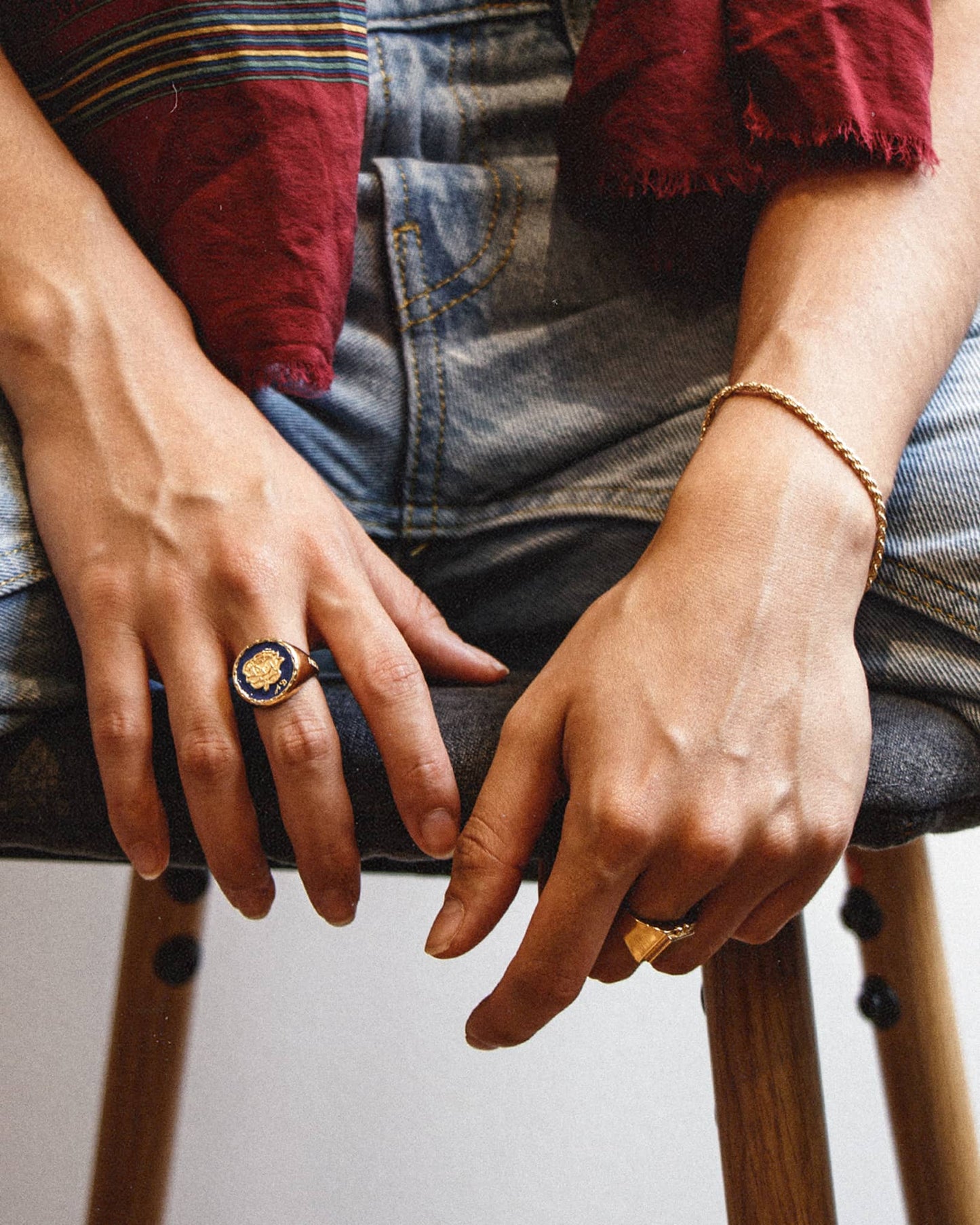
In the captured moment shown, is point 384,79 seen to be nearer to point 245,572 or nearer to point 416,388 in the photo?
point 416,388

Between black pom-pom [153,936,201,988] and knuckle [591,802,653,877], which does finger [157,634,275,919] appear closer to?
knuckle [591,802,653,877]

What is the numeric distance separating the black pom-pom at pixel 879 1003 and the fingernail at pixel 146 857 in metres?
0.47

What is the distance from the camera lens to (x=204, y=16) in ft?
1.46

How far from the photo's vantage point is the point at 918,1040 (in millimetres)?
590

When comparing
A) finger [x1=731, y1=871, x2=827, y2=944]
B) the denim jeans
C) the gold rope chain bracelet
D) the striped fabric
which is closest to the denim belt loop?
the denim jeans

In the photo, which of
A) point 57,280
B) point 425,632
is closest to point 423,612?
point 425,632

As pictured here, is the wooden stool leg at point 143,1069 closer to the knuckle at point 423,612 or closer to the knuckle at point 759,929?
the knuckle at point 423,612

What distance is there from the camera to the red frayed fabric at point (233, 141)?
445mm

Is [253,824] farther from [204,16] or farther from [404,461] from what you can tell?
[204,16]

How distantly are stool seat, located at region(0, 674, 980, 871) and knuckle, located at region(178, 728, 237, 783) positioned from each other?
0.06ft

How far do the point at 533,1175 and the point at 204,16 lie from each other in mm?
609

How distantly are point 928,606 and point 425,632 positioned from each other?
229 millimetres

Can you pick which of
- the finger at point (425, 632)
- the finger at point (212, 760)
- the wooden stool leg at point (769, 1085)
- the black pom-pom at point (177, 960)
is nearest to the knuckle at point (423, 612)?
the finger at point (425, 632)

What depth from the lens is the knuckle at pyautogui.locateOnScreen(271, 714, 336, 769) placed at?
1.22ft
